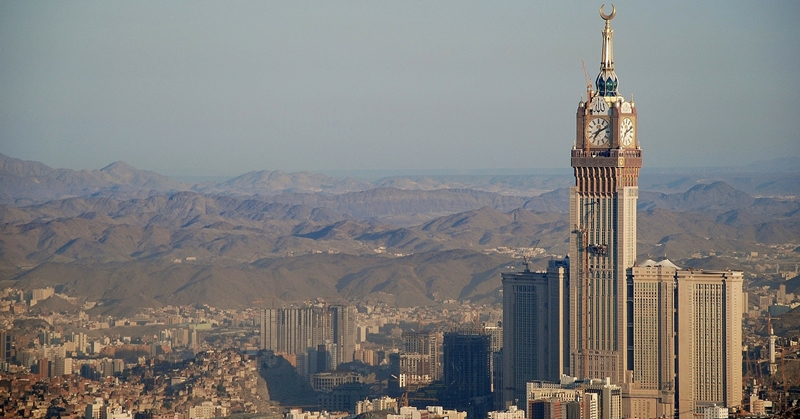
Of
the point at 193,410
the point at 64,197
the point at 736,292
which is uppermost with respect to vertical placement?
the point at 64,197

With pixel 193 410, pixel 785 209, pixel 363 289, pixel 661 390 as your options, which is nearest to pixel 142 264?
pixel 363 289

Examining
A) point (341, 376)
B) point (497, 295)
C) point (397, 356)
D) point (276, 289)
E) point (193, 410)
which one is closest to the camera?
point (193, 410)

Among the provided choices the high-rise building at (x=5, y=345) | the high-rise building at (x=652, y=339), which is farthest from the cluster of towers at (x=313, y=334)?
the high-rise building at (x=652, y=339)

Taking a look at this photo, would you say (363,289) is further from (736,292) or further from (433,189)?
(433,189)

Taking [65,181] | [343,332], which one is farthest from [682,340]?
[65,181]

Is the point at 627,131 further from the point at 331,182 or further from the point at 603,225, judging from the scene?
the point at 331,182

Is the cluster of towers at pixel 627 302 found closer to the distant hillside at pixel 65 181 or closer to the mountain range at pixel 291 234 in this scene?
the mountain range at pixel 291 234
